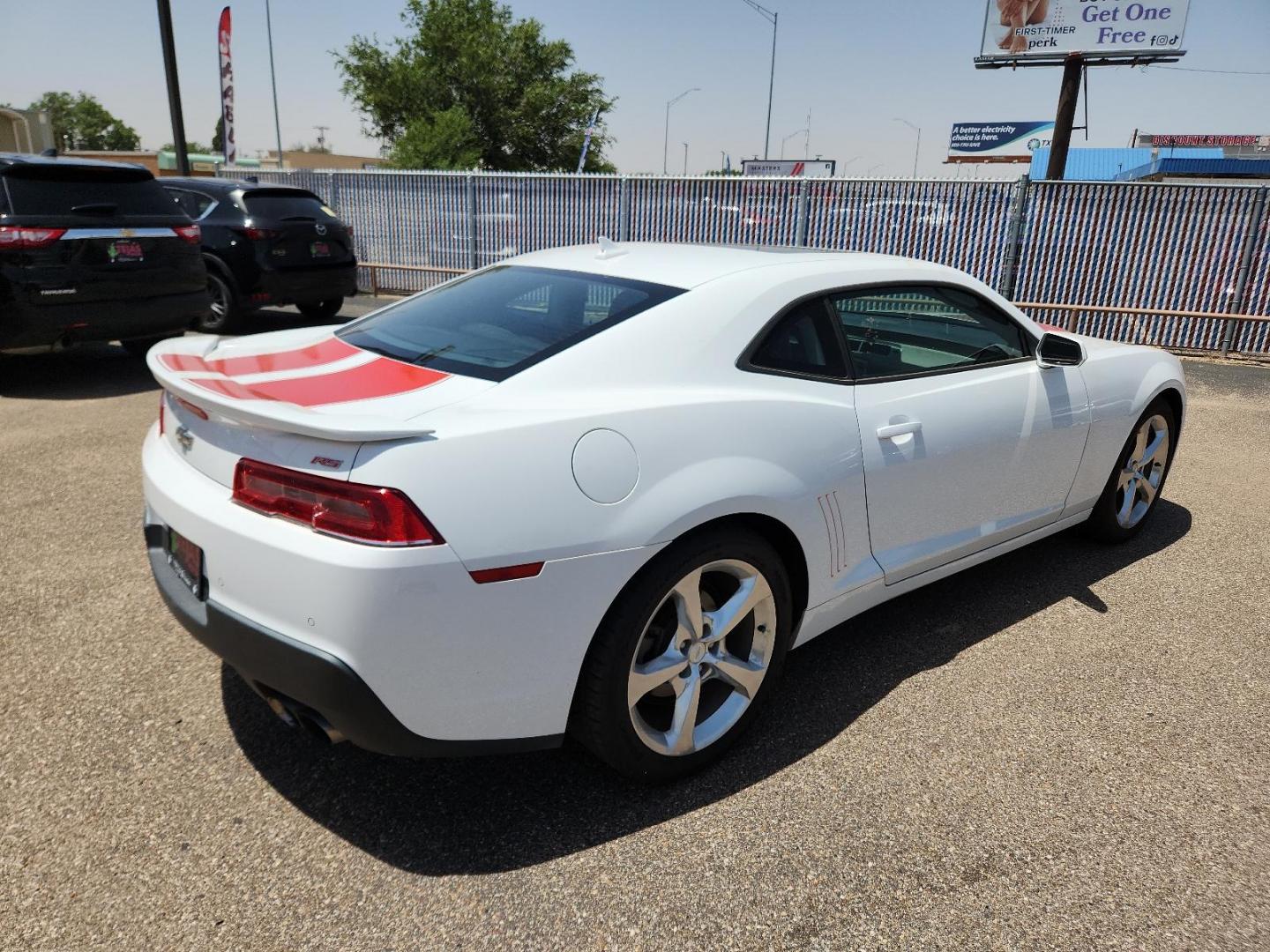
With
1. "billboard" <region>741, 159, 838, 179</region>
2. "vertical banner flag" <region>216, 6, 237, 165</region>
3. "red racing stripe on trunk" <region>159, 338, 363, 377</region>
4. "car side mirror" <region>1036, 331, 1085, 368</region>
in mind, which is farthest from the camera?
"billboard" <region>741, 159, 838, 179</region>

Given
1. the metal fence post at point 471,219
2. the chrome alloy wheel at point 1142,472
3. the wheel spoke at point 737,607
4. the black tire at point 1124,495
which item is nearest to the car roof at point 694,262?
the wheel spoke at point 737,607

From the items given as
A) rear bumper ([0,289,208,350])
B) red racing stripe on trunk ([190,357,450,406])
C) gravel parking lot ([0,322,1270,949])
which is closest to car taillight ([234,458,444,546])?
red racing stripe on trunk ([190,357,450,406])

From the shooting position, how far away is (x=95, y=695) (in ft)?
9.30

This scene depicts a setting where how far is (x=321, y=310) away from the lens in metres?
11.2

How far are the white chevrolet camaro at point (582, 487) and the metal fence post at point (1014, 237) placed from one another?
10.2 meters

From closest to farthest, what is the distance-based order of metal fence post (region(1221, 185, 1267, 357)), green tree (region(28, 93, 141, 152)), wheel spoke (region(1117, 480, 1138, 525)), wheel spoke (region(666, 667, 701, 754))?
wheel spoke (region(666, 667, 701, 754)) → wheel spoke (region(1117, 480, 1138, 525)) → metal fence post (region(1221, 185, 1267, 357)) → green tree (region(28, 93, 141, 152))

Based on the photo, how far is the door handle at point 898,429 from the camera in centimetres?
283

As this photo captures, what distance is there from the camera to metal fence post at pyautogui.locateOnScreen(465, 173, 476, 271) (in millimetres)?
15773

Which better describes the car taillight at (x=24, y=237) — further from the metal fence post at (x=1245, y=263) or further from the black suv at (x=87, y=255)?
the metal fence post at (x=1245, y=263)

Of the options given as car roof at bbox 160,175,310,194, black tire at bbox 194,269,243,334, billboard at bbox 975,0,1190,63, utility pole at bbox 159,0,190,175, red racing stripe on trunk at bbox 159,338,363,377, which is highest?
billboard at bbox 975,0,1190,63

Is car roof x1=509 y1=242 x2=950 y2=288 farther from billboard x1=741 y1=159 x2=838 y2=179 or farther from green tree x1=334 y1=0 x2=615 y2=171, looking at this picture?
billboard x1=741 y1=159 x2=838 y2=179

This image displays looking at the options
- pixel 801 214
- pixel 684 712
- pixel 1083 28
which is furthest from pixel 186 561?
pixel 1083 28

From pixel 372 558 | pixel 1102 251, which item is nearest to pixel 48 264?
pixel 372 558

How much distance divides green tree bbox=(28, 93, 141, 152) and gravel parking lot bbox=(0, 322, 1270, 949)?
12102 cm
